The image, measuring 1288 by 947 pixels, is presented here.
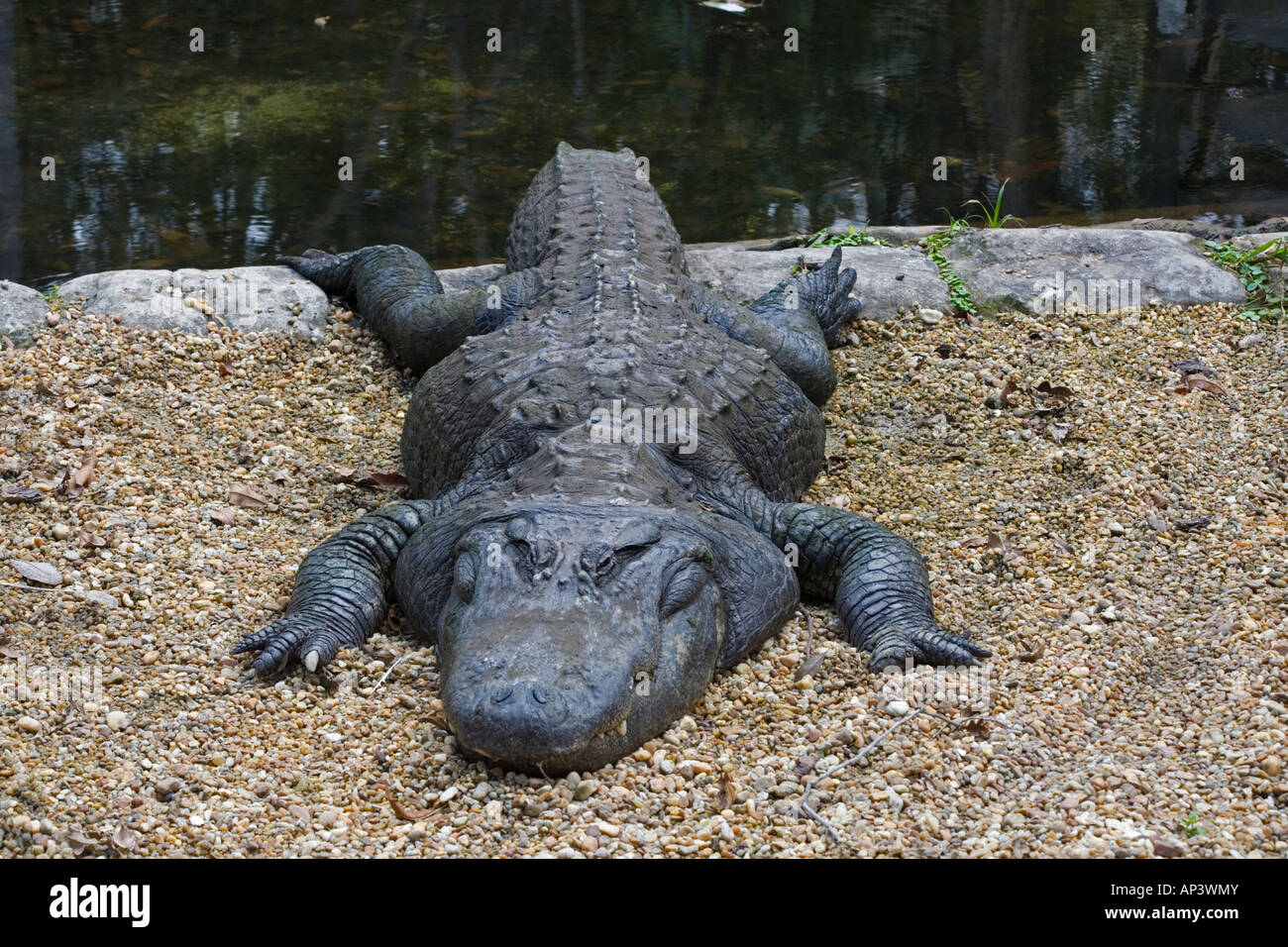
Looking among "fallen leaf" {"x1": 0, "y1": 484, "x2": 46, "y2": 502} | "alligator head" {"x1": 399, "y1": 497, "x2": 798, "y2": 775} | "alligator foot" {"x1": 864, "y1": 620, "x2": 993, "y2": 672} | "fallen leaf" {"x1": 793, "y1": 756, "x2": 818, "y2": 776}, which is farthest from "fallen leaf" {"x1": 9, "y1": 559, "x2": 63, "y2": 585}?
"alligator foot" {"x1": 864, "y1": 620, "x2": 993, "y2": 672}

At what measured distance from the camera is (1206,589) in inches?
188

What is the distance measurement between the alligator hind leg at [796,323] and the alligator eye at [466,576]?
253cm

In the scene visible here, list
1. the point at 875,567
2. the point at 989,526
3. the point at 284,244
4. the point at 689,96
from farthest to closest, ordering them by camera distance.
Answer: the point at 689,96
the point at 284,244
the point at 989,526
the point at 875,567

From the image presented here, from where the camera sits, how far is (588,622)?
391 cm

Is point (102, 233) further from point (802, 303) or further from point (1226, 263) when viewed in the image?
point (1226, 263)

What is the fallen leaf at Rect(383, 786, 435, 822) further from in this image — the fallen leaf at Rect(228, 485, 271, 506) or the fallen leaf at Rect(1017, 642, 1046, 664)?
the fallen leaf at Rect(228, 485, 271, 506)

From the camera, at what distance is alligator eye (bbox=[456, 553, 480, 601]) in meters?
4.21

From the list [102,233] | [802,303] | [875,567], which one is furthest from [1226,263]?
[102,233]

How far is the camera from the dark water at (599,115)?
9555mm

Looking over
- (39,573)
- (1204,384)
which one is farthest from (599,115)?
(39,573)

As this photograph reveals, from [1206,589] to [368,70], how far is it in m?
9.63

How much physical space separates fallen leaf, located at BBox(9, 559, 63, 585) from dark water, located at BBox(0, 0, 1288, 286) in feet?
13.8
